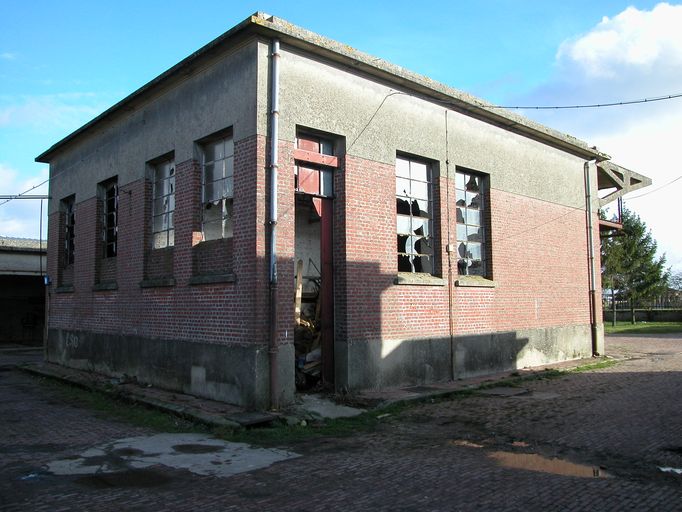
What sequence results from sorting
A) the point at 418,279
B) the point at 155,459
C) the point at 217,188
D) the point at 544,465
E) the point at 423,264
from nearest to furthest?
the point at 544,465, the point at 155,459, the point at 217,188, the point at 418,279, the point at 423,264

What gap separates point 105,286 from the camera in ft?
42.7

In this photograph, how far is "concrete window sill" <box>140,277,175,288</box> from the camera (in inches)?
421

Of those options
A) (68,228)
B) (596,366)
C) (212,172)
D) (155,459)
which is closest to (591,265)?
(596,366)

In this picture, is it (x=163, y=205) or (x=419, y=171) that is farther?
(x=419, y=171)

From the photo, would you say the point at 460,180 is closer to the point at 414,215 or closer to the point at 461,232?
the point at 461,232

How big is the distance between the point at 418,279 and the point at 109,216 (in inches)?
306

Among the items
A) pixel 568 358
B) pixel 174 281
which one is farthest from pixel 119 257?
pixel 568 358

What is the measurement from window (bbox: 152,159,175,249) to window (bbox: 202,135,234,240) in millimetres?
1232

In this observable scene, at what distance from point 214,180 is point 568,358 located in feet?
35.2

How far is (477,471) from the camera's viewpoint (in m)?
5.85

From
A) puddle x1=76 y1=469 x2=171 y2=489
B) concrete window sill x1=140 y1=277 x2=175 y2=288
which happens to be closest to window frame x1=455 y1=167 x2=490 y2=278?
concrete window sill x1=140 y1=277 x2=175 y2=288

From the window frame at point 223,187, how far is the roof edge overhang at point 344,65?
1.44 m

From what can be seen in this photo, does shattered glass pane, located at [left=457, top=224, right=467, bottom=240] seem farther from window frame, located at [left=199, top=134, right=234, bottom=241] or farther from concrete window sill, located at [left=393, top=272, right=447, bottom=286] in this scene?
window frame, located at [left=199, top=134, right=234, bottom=241]

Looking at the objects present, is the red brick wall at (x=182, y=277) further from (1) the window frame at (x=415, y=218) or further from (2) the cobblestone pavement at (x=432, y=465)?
(1) the window frame at (x=415, y=218)
